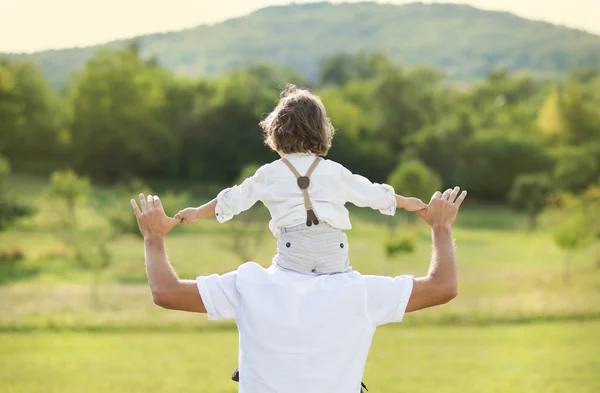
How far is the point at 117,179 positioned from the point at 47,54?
27.7 ft

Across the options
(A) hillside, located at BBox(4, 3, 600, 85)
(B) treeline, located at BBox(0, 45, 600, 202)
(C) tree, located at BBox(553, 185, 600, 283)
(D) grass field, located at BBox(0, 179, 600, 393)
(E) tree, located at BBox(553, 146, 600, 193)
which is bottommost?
(D) grass field, located at BBox(0, 179, 600, 393)

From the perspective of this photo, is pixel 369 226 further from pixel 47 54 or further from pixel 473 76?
pixel 473 76

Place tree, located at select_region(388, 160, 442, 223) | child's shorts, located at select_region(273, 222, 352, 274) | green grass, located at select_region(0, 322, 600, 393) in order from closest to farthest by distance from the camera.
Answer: child's shorts, located at select_region(273, 222, 352, 274) < green grass, located at select_region(0, 322, 600, 393) < tree, located at select_region(388, 160, 442, 223)

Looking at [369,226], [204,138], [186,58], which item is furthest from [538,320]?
[186,58]

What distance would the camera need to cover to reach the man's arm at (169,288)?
218cm

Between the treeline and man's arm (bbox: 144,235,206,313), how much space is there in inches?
1362

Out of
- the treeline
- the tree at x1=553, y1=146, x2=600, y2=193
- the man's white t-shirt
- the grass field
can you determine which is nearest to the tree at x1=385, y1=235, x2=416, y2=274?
the grass field

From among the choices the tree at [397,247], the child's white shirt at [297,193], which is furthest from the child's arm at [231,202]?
the tree at [397,247]

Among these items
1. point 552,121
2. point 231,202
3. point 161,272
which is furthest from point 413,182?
point 161,272

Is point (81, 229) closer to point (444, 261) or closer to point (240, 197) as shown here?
point (240, 197)

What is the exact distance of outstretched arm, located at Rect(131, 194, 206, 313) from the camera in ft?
7.16

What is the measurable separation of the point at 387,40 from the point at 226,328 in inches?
2231

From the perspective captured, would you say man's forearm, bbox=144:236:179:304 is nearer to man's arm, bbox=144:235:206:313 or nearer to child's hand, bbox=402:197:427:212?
man's arm, bbox=144:235:206:313

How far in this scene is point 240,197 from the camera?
238 centimetres
